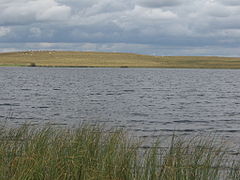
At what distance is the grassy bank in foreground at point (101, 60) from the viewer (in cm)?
15975

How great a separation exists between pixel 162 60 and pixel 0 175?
178 metres

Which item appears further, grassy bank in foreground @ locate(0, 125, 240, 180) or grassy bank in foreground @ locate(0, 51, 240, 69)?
grassy bank in foreground @ locate(0, 51, 240, 69)

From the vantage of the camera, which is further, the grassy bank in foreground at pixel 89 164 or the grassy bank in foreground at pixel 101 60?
the grassy bank in foreground at pixel 101 60

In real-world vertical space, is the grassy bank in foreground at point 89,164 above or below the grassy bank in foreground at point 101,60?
above

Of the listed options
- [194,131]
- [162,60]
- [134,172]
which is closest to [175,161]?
[134,172]

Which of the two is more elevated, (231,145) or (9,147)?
(9,147)

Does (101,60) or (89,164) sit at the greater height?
(89,164)

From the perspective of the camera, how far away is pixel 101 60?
557 ft

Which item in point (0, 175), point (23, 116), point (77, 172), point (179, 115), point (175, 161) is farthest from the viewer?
point (179, 115)

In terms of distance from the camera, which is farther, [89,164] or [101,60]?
[101,60]

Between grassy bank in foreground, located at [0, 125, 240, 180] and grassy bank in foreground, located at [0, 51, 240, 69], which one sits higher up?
grassy bank in foreground, located at [0, 125, 240, 180]

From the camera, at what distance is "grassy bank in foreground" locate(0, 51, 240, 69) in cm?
15975

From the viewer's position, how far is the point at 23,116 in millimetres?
27953

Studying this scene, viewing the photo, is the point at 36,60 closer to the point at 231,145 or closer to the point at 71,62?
the point at 71,62
